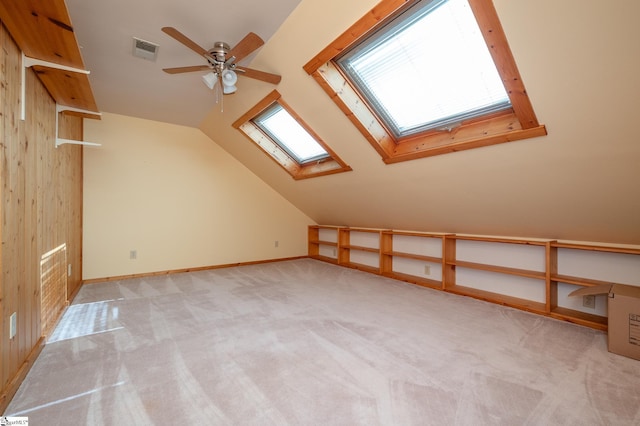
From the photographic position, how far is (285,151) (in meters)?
4.25

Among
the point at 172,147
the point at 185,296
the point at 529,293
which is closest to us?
the point at 529,293

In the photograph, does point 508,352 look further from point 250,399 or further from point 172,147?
point 172,147

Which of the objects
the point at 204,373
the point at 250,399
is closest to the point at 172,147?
the point at 204,373

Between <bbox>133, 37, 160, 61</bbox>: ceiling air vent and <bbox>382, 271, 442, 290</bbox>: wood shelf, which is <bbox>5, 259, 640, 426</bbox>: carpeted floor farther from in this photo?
<bbox>133, 37, 160, 61</bbox>: ceiling air vent

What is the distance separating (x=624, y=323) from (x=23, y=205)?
13.3ft

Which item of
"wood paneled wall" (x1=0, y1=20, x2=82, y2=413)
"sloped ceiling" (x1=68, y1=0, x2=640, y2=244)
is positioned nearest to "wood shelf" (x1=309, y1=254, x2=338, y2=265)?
"sloped ceiling" (x1=68, y1=0, x2=640, y2=244)

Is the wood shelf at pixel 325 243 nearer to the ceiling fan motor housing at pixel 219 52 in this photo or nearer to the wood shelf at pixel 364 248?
the wood shelf at pixel 364 248

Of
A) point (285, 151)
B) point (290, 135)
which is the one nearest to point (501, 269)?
point (290, 135)

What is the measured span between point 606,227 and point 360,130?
227cm

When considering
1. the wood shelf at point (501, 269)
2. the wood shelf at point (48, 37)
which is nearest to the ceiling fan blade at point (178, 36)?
the wood shelf at point (48, 37)

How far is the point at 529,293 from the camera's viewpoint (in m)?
3.02

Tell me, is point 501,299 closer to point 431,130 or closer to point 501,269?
point 501,269

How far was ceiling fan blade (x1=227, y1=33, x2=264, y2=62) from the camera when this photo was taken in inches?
67.0

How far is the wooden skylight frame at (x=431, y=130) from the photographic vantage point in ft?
5.20
